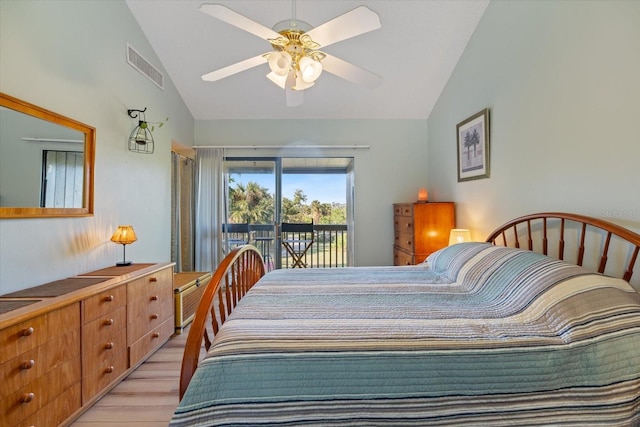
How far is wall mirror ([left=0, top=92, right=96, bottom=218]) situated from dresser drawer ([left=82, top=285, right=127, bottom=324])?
0.60 m

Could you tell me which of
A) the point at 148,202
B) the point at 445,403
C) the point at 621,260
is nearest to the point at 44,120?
the point at 148,202

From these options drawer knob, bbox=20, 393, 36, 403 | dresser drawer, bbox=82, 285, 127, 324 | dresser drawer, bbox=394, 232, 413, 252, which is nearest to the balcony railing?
dresser drawer, bbox=394, 232, 413, 252

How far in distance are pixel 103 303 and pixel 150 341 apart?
68 cm

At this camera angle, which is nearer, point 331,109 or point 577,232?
point 577,232

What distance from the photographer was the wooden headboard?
1.46m

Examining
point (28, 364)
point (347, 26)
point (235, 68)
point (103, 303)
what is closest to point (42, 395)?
point (28, 364)

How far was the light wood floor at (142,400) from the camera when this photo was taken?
1654mm

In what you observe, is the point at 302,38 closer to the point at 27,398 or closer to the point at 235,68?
the point at 235,68

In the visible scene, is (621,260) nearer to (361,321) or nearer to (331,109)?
(361,321)

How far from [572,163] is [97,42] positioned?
340 cm

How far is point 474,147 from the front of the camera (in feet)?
9.46

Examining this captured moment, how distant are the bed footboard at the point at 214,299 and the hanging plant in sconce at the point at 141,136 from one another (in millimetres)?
1602

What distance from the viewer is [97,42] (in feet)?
7.55

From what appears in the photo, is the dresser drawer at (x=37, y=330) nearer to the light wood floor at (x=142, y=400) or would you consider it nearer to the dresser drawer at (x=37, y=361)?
the dresser drawer at (x=37, y=361)
